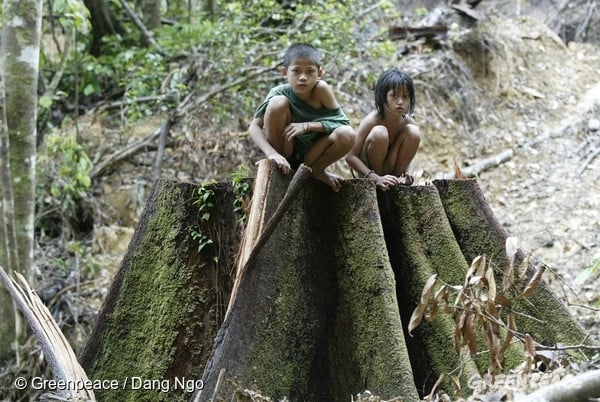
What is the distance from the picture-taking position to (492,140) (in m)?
12.4

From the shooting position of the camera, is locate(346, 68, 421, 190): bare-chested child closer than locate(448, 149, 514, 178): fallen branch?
Yes

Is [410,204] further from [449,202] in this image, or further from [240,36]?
[240,36]

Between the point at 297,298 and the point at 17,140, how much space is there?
4735mm

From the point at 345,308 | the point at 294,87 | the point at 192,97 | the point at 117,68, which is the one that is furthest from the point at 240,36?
the point at 345,308

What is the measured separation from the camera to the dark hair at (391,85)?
5.59m

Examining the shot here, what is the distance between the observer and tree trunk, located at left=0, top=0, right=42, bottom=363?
762 centimetres

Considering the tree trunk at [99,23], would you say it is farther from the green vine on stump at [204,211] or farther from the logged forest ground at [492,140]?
the green vine on stump at [204,211]

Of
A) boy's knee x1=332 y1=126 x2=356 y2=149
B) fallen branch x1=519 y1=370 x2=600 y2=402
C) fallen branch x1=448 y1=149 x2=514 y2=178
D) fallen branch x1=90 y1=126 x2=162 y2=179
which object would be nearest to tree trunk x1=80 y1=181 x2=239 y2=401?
boy's knee x1=332 y1=126 x2=356 y2=149

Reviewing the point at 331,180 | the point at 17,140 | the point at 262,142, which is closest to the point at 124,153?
the point at 17,140

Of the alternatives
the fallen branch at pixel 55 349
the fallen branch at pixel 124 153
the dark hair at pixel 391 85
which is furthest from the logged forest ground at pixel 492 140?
the fallen branch at pixel 55 349

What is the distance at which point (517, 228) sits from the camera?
1007cm

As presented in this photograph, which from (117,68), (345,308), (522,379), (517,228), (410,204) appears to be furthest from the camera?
(117,68)

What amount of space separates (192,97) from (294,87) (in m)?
6.27

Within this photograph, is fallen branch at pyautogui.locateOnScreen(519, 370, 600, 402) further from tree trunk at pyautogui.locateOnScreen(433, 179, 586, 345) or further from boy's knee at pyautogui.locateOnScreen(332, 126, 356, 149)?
boy's knee at pyautogui.locateOnScreen(332, 126, 356, 149)
